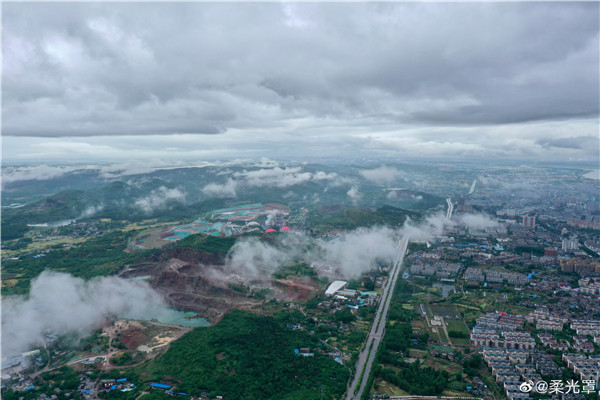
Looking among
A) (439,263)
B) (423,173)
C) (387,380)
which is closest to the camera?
(387,380)

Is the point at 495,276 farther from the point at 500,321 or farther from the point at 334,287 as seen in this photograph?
the point at 334,287

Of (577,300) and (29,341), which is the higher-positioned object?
(29,341)

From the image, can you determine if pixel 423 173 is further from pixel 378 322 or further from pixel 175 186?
pixel 378 322

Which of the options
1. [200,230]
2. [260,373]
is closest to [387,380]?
[260,373]

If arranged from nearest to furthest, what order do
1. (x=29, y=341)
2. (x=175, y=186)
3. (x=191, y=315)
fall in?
(x=29, y=341) → (x=191, y=315) → (x=175, y=186)

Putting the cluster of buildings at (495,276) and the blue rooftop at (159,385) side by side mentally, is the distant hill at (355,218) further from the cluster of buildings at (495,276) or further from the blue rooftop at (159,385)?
the blue rooftop at (159,385)

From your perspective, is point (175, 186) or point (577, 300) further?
point (175, 186)

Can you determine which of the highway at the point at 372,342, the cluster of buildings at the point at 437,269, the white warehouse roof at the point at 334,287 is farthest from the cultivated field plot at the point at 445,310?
the white warehouse roof at the point at 334,287
